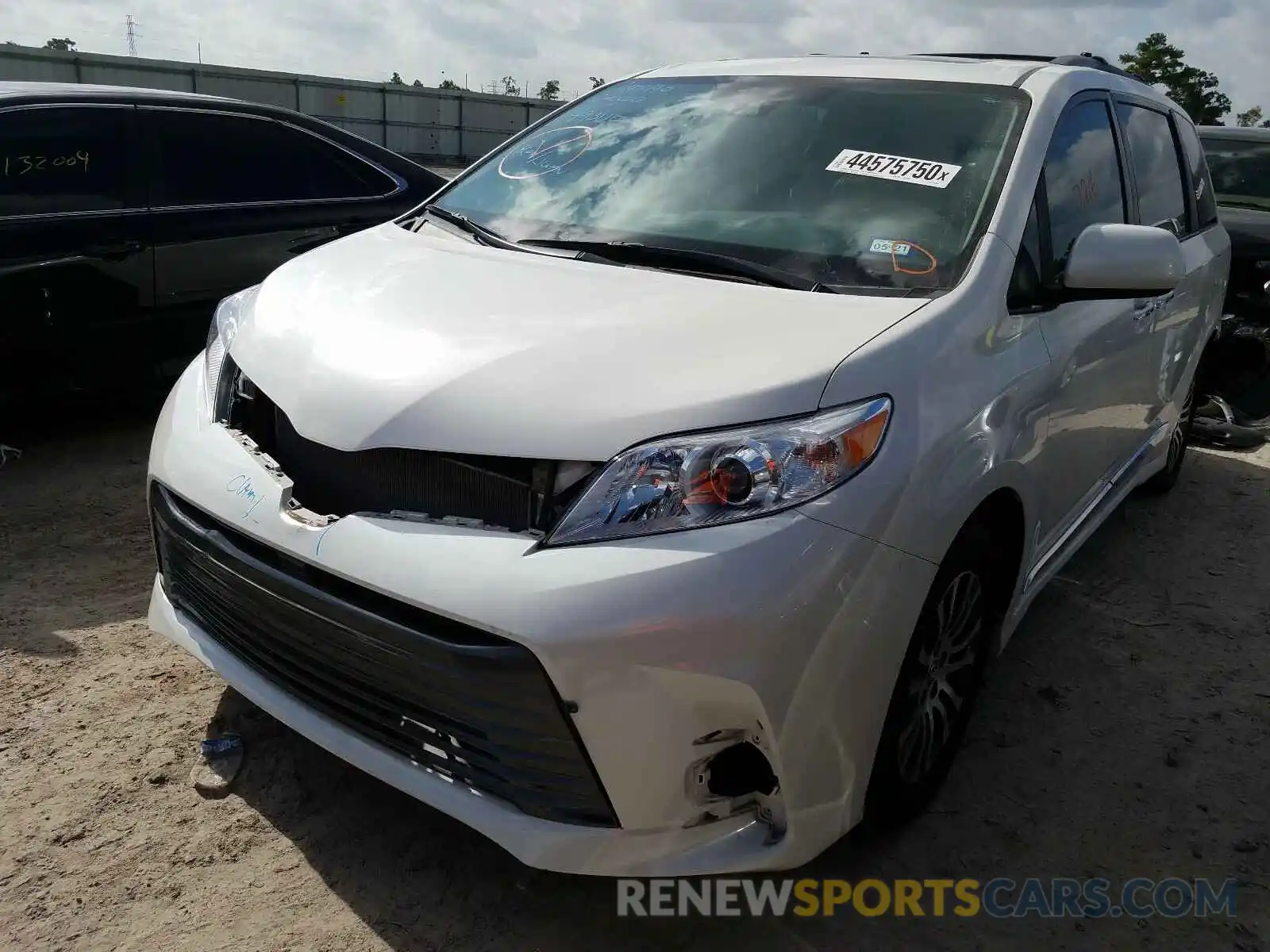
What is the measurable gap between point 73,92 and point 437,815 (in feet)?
11.8

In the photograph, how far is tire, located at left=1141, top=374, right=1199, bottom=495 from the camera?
4.88 meters

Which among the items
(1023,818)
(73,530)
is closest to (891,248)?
(1023,818)

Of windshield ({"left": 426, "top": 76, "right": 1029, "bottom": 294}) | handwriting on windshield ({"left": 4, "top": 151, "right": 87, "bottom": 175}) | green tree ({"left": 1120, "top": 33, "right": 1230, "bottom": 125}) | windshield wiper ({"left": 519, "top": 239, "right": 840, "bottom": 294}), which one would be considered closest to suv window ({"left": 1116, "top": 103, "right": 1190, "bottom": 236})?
windshield ({"left": 426, "top": 76, "right": 1029, "bottom": 294})

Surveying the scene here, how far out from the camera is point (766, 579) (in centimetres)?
183

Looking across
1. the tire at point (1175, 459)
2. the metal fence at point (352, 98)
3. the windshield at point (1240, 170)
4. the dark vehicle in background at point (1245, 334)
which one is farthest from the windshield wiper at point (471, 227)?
the metal fence at point (352, 98)

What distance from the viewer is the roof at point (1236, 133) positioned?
25.5 ft

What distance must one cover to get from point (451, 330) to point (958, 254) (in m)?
1.18

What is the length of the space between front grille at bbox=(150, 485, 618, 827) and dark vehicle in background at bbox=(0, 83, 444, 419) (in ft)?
8.20

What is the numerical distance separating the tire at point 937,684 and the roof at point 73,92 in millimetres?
4058

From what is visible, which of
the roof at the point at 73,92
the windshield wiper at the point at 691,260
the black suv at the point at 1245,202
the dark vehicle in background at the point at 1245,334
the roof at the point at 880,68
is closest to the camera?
the windshield wiper at the point at 691,260

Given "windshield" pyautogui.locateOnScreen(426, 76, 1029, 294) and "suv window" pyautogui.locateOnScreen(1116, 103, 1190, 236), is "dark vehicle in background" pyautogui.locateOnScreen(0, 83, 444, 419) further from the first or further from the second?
"suv window" pyautogui.locateOnScreen(1116, 103, 1190, 236)

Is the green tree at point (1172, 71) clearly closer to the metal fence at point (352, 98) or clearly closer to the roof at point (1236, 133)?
the metal fence at point (352, 98)

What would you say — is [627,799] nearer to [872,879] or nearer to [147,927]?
[872,879]

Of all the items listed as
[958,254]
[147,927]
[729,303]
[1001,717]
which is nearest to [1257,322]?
[1001,717]
